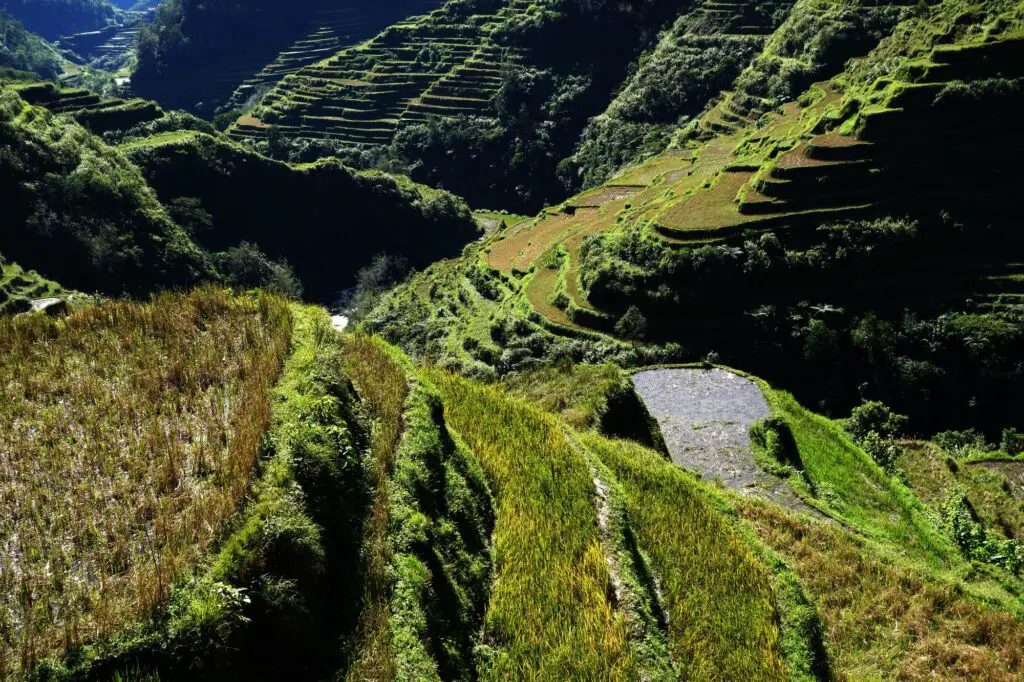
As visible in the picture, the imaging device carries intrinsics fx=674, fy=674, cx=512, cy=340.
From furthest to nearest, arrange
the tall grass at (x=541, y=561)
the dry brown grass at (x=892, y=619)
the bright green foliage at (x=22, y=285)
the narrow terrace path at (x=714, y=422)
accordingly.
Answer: the bright green foliage at (x=22, y=285), the narrow terrace path at (x=714, y=422), the dry brown grass at (x=892, y=619), the tall grass at (x=541, y=561)

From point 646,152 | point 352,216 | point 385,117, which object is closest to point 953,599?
point 646,152

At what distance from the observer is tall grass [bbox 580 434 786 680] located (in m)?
8.59

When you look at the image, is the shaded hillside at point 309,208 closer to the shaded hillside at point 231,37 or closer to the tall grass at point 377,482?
the tall grass at point 377,482

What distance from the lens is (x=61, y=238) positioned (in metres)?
57.7

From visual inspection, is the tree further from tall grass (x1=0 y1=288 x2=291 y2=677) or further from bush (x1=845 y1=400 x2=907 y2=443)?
tall grass (x1=0 y1=288 x2=291 y2=677)

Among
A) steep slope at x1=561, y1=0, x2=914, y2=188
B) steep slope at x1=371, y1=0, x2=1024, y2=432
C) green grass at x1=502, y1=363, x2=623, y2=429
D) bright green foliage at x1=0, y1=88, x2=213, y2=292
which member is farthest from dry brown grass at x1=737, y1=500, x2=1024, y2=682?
steep slope at x1=561, y1=0, x2=914, y2=188

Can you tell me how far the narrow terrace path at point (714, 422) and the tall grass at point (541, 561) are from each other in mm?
7846

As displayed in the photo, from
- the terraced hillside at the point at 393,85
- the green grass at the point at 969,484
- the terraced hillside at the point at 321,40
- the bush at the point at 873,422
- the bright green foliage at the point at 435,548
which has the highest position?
the terraced hillside at the point at 321,40

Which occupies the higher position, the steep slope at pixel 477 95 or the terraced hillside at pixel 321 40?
the terraced hillside at pixel 321 40

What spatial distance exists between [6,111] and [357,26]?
105m

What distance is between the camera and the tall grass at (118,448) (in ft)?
16.8

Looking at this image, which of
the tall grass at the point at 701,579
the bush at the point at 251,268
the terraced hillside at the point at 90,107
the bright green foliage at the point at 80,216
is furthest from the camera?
the terraced hillside at the point at 90,107

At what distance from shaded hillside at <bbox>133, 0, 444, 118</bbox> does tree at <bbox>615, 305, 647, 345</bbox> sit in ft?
418

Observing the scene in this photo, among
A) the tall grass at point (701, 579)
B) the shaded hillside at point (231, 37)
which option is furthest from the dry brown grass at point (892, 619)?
the shaded hillside at point (231, 37)
